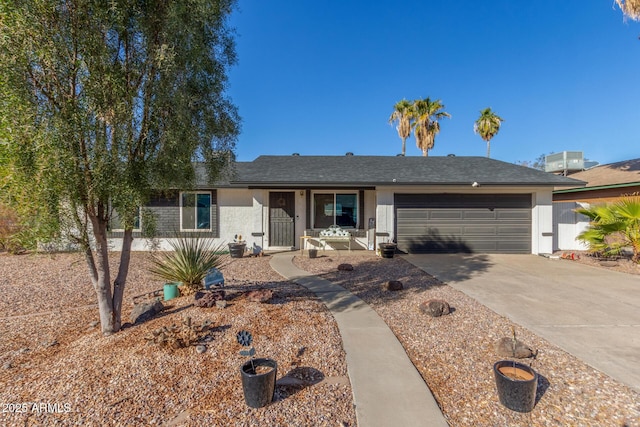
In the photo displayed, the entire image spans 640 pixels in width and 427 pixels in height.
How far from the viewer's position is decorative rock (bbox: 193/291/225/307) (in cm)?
446

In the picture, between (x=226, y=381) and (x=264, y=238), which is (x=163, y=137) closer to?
(x=226, y=381)

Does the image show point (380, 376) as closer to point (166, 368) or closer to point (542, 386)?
point (542, 386)

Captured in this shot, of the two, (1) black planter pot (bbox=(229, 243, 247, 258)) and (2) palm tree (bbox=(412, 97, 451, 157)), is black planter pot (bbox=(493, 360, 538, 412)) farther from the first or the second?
(2) palm tree (bbox=(412, 97, 451, 157))

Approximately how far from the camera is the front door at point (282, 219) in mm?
11008

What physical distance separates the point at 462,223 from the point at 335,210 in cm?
468

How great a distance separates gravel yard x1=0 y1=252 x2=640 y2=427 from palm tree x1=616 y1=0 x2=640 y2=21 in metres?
11.0

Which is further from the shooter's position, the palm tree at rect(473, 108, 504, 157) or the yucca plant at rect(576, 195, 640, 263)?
the palm tree at rect(473, 108, 504, 157)

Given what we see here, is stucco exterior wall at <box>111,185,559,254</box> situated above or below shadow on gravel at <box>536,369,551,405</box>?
above

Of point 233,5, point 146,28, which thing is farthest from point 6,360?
point 233,5

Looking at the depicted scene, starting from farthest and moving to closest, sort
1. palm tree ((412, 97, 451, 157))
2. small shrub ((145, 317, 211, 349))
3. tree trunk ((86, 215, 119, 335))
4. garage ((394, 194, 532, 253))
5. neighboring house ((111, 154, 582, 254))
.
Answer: palm tree ((412, 97, 451, 157))
garage ((394, 194, 532, 253))
neighboring house ((111, 154, 582, 254))
tree trunk ((86, 215, 119, 335))
small shrub ((145, 317, 211, 349))

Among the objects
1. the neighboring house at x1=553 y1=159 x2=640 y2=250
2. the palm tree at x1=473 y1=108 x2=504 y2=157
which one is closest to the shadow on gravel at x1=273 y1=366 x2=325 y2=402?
the neighboring house at x1=553 y1=159 x2=640 y2=250

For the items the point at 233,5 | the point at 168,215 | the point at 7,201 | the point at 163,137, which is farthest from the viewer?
the point at 168,215

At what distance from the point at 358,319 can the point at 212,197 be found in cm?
825

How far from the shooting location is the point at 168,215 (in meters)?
10.7
